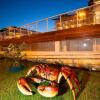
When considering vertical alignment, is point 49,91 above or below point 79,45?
below

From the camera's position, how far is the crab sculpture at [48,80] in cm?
810

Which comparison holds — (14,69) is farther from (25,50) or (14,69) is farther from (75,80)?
(25,50)

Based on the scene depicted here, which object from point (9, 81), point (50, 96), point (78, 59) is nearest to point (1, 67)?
point (9, 81)

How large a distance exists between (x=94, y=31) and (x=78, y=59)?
286 cm

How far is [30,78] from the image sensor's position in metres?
9.41

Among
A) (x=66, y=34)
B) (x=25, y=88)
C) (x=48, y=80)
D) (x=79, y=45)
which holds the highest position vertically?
(x=66, y=34)

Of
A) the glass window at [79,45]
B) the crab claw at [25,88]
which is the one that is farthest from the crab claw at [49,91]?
the glass window at [79,45]

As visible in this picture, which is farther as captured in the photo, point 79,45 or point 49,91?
point 79,45

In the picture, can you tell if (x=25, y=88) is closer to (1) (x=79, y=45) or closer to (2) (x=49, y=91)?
(2) (x=49, y=91)

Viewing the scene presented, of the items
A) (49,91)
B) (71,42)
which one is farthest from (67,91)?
(71,42)

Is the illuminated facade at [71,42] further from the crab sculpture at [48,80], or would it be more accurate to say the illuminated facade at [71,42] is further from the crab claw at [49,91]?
the crab claw at [49,91]

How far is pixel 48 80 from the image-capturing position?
30.1 feet

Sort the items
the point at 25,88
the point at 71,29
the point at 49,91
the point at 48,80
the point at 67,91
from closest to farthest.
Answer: the point at 49,91, the point at 25,88, the point at 67,91, the point at 48,80, the point at 71,29

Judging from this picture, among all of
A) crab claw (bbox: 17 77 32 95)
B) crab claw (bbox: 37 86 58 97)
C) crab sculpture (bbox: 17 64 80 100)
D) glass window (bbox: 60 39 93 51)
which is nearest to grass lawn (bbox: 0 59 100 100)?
crab sculpture (bbox: 17 64 80 100)
